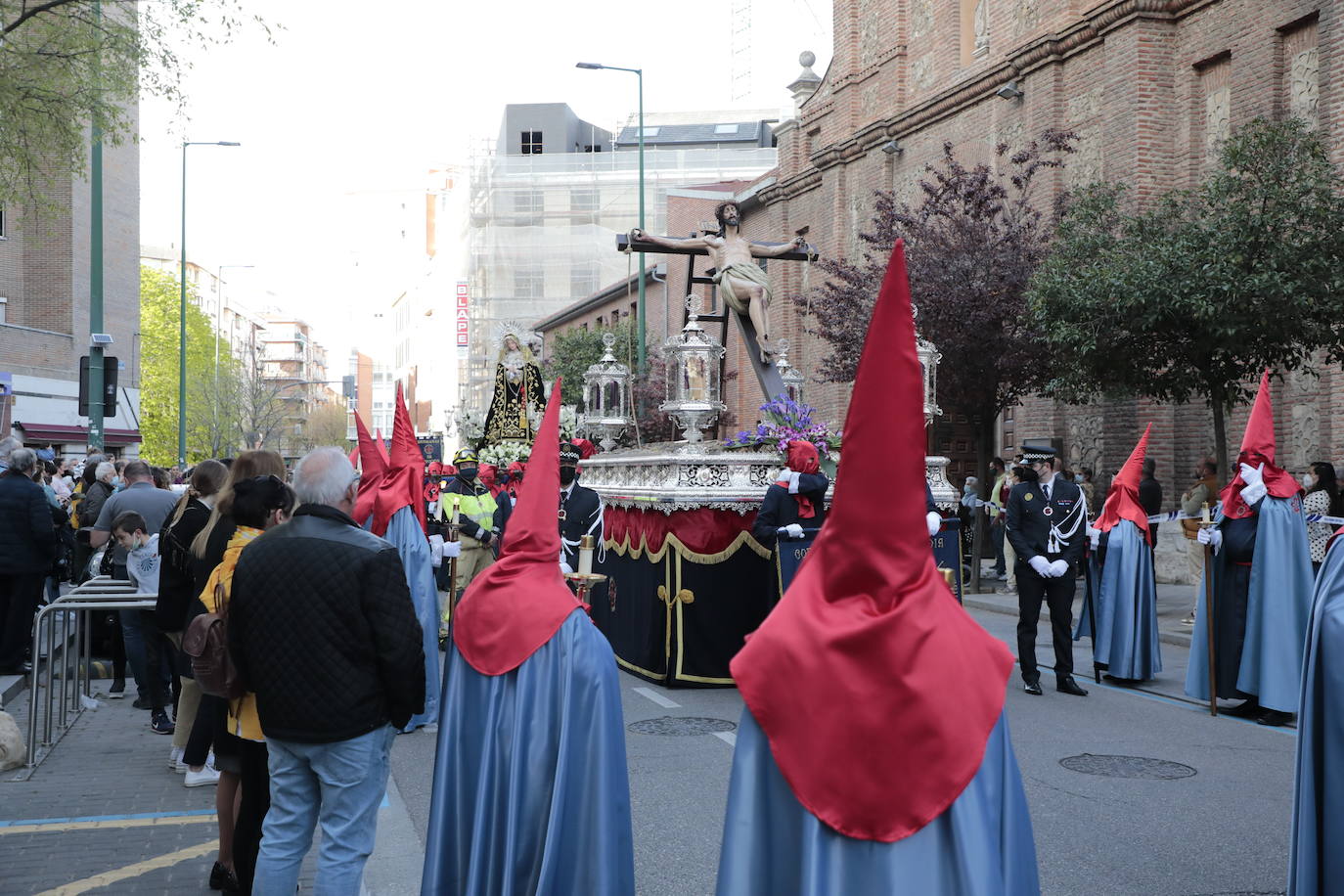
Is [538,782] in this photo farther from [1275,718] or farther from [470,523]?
[470,523]

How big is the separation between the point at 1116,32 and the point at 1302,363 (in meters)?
7.14

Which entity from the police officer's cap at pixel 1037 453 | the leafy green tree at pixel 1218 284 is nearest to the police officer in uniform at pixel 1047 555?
the police officer's cap at pixel 1037 453

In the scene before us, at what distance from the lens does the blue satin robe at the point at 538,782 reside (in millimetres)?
4062

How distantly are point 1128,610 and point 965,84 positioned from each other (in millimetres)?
16863

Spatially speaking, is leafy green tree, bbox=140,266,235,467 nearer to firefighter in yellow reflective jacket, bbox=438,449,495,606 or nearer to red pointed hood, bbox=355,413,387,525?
firefighter in yellow reflective jacket, bbox=438,449,495,606

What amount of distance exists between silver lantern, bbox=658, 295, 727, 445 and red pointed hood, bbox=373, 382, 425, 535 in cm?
353

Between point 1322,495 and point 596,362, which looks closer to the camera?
point 1322,495

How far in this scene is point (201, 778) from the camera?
7.45m

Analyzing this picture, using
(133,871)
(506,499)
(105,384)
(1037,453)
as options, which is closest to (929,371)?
(1037,453)

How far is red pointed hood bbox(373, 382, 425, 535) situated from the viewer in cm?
882

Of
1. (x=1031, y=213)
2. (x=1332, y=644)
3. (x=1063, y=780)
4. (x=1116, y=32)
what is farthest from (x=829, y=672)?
(x=1116, y=32)

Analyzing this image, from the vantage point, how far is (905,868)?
2703 mm

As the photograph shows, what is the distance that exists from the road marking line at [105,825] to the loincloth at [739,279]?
7860 millimetres

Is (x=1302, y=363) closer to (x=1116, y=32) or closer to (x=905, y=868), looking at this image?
(x=1116, y=32)
